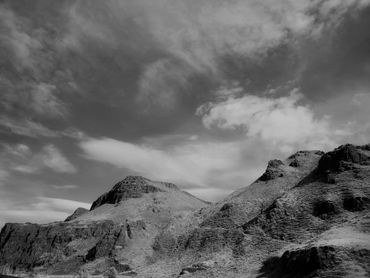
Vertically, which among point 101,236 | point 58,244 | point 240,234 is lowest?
point 240,234

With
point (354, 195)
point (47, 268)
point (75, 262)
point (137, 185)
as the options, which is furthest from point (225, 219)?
point (137, 185)

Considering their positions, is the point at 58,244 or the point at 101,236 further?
the point at 58,244

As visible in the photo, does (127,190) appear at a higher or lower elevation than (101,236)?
higher

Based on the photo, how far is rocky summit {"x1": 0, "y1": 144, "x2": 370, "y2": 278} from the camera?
→ 217 ft

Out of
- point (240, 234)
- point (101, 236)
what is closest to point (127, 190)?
point (101, 236)

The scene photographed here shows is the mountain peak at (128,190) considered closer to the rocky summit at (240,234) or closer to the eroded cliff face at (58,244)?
the rocky summit at (240,234)

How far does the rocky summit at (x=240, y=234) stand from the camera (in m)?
66.1

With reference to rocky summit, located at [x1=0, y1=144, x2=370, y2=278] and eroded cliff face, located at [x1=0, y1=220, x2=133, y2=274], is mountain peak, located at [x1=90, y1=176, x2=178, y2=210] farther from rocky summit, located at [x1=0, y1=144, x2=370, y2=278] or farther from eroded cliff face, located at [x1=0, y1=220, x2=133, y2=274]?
eroded cliff face, located at [x1=0, y1=220, x2=133, y2=274]

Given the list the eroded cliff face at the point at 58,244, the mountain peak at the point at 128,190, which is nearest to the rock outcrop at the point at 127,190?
the mountain peak at the point at 128,190

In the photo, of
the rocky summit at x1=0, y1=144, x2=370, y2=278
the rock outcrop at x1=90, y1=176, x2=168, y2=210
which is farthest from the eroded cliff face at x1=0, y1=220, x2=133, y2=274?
the rock outcrop at x1=90, y1=176, x2=168, y2=210

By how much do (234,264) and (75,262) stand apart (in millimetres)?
62195

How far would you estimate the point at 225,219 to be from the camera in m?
108

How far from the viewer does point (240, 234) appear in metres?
92.4

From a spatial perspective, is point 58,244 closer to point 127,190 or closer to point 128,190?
point 127,190
